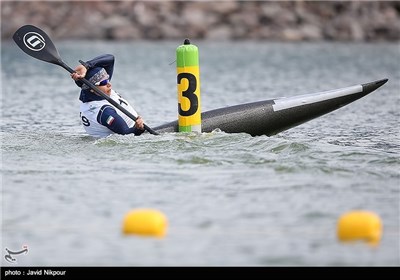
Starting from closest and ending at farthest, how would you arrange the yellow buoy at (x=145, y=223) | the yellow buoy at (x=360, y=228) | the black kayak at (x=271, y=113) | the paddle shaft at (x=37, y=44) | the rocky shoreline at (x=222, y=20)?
the yellow buoy at (x=360, y=228) → the yellow buoy at (x=145, y=223) → the black kayak at (x=271, y=113) → the paddle shaft at (x=37, y=44) → the rocky shoreline at (x=222, y=20)

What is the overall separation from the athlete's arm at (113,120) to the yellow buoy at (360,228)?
4665 mm

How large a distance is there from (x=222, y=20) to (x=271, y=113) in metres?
29.8

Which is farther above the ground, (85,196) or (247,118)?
(247,118)

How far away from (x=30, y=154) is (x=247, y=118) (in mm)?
2639

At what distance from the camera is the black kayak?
12.6 meters

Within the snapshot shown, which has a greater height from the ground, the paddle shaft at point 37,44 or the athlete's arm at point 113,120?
the paddle shaft at point 37,44

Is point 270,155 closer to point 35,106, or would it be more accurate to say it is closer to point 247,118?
point 247,118

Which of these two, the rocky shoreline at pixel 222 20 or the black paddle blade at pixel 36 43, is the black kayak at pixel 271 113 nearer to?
the black paddle blade at pixel 36 43

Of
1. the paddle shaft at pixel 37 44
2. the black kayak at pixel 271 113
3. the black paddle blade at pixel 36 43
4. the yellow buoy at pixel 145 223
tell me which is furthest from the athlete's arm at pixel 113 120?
the yellow buoy at pixel 145 223

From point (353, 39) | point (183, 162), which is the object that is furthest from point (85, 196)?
point (353, 39)

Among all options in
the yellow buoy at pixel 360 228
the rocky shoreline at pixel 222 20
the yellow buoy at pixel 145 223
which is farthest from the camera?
the rocky shoreline at pixel 222 20

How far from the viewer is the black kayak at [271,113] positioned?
41.4ft

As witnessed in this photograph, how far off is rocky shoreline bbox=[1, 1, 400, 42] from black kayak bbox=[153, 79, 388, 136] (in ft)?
91.4
